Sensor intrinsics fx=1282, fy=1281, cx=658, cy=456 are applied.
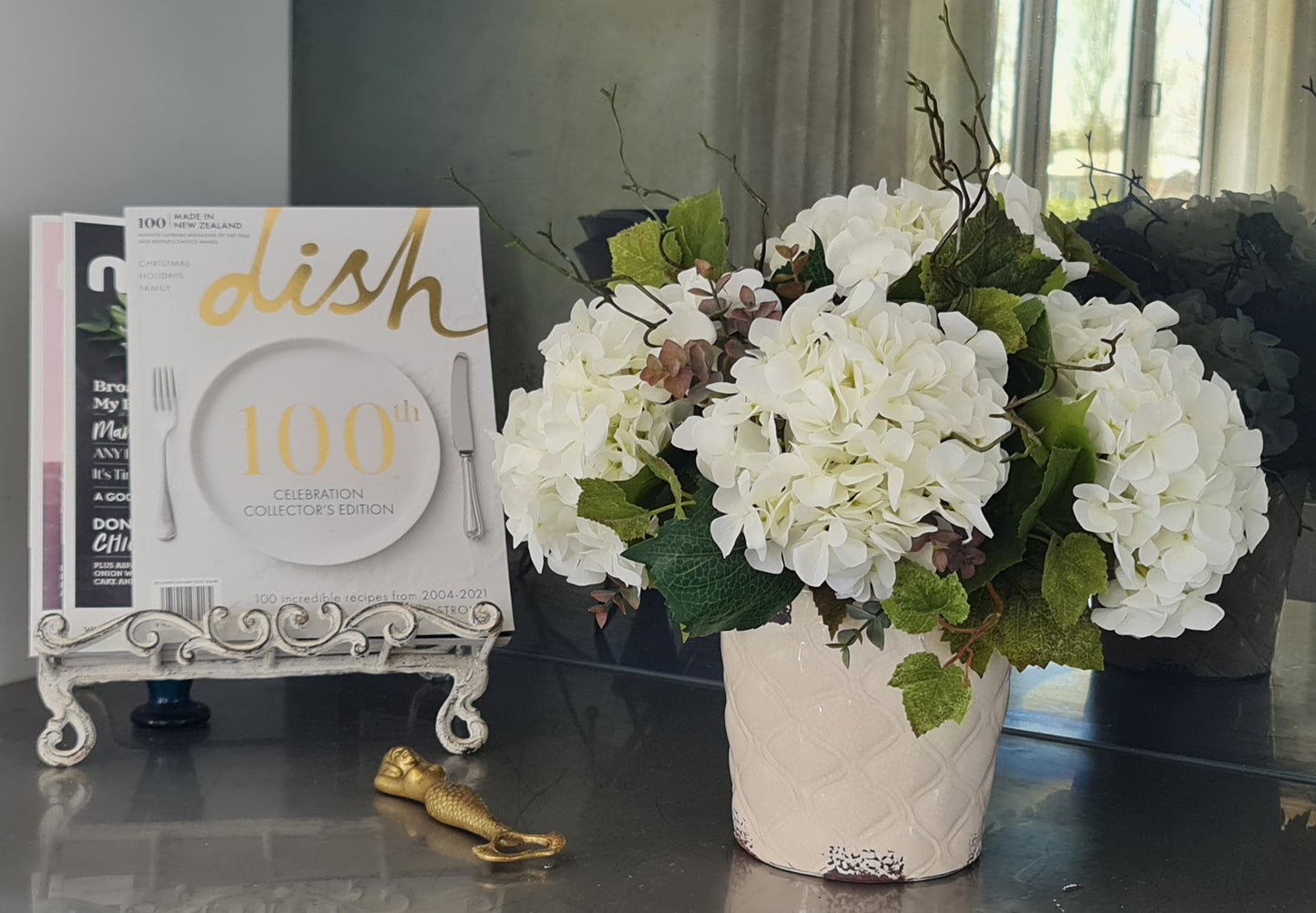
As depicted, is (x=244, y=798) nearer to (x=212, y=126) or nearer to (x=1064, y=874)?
(x=1064, y=874)

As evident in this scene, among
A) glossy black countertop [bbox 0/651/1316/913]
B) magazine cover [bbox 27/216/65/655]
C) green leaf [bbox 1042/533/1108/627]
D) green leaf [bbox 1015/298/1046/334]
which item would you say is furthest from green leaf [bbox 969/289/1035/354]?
magazine cover [bbox 27/216/65/655]

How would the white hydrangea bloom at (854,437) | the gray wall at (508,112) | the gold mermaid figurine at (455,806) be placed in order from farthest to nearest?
the gray wall at (508,112), the gold mermaid figurine at (455,806), the white hydrangea bloom at (854,437)

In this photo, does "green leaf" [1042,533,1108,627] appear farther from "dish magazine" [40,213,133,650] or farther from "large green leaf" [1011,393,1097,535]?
"dish magazine" [40,213,133,650]

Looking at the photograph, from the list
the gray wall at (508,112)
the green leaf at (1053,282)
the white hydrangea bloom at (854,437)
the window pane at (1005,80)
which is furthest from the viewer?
the gray wall at (508,112)

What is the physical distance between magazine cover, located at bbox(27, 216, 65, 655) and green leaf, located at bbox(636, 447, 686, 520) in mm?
525

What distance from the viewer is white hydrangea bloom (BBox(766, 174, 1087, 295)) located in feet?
2.18

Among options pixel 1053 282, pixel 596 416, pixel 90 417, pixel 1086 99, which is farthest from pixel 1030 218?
pixel 90 417

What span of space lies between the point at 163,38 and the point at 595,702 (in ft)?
2.48

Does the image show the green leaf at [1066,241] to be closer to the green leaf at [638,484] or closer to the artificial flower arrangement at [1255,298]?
the artificial flower arrangement at [1255,298]

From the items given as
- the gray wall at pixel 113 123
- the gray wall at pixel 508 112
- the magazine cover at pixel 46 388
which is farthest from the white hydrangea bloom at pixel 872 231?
the gray wall at pixel 113 123

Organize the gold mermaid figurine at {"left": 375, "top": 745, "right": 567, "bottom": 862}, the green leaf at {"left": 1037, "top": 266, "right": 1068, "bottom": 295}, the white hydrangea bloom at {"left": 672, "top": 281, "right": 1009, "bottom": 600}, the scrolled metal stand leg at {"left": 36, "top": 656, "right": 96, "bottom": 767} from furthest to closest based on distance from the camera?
the scrolled metal stand leg at {"left": 36, "top": 656, "right": 96, "bottom": 767} < the gold mermaid figurine at {"left": 375, "top": 745, "right": 567, "bottom": 862} < the green leaf at {"left": 1037, "top": 266, "right": 1068, "bottom": 295} < the white hydrangea bloom at {"left": 672, "top": 281, "right": 1009, "bottom": 600}

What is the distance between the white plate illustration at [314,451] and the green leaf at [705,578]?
0.40m

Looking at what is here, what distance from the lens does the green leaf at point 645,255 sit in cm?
74

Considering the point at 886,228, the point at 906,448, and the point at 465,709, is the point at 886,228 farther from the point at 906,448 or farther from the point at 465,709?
the point at 465,709
